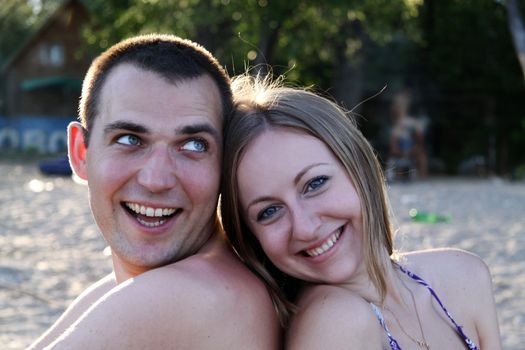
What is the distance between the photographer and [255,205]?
2430mm

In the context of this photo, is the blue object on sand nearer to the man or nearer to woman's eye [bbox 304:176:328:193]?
the man

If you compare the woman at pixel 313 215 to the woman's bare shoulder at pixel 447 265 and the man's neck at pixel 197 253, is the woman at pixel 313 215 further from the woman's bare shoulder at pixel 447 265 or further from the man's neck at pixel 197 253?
the woman's bare shoulder at pixel 447 265

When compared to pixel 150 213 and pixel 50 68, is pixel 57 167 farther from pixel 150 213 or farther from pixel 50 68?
pixel 150 213

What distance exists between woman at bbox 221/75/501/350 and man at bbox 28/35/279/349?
3.7 inches

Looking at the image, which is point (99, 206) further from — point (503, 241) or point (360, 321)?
point (503, 241)

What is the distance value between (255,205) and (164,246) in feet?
1.01

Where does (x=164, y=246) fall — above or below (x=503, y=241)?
above

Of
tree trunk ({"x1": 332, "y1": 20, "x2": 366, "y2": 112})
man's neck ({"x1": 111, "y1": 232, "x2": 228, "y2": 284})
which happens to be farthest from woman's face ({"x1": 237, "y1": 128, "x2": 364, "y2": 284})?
tree trunk ({"x1": 332, "y1": 20, "x2": 366, "y2": 112})

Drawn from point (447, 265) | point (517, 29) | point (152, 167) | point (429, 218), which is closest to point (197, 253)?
point (152, 167)

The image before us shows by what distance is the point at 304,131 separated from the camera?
2.47 m

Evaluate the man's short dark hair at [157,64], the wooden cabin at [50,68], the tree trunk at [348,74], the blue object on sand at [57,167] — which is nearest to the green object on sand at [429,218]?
→ the man's short dark hair at [157,64]

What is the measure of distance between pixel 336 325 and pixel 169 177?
26.0 inches

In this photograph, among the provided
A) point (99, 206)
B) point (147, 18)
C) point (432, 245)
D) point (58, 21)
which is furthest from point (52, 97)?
point (99, 206)

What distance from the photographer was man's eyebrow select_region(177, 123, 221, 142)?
7.66 feet
